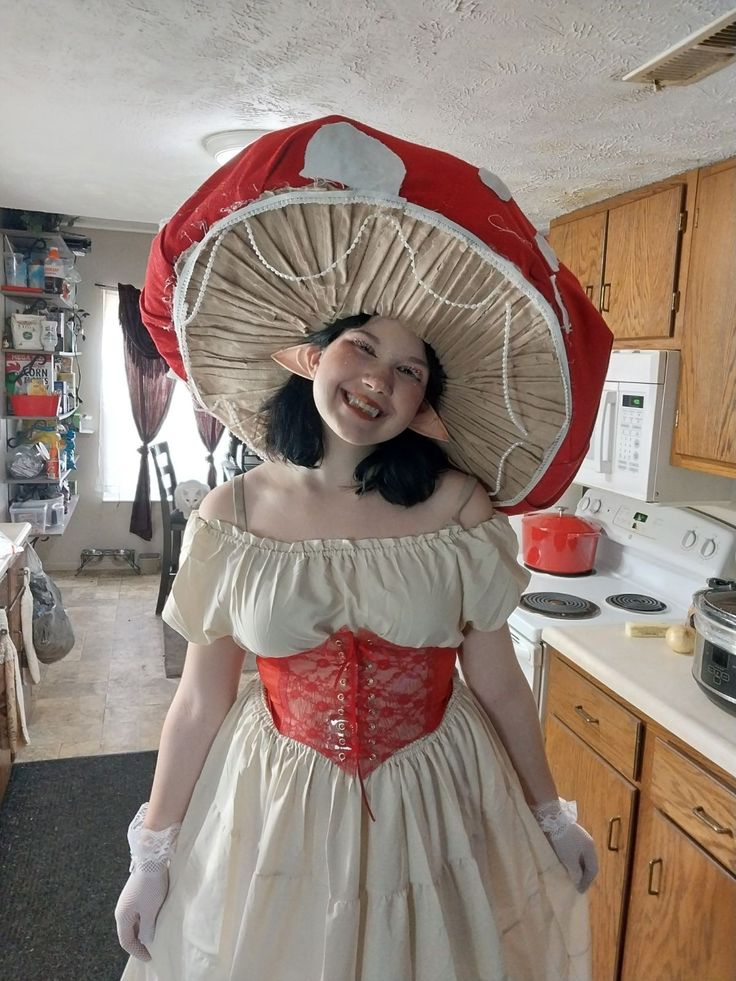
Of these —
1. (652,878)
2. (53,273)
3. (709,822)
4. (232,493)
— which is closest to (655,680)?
(709,822)

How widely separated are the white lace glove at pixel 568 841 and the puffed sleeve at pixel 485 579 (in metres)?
0.31

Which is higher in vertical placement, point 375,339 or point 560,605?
point 375,339

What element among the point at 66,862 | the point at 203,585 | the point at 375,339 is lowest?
the point at 66,862

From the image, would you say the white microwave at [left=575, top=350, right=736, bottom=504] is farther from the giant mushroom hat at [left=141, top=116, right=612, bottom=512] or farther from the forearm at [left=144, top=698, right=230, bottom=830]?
the forearm at [left=144, top=698, right=230, bottom=830]

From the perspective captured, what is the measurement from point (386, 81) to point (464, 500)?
0.91 meters

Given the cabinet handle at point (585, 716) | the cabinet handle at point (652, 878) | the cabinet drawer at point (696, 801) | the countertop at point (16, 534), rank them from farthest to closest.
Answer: the countertop at point (16, 534)
the cabinet handle at point (585, 716)
the cabinet handle at point (652, 878)
the cabinet drawer at point (696, 801)

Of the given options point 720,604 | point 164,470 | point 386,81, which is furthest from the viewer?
point 164,470

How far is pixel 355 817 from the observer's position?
0.95 m

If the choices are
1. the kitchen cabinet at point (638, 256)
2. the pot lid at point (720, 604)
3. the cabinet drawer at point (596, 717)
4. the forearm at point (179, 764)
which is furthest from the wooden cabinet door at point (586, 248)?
the forearm at point (179, 764)

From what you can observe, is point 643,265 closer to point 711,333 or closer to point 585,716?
point 711,333

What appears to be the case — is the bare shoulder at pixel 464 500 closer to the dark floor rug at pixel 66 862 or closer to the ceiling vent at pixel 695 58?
the ceiling vent at pixel 695 58

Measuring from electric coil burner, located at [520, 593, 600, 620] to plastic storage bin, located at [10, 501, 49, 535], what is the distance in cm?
282

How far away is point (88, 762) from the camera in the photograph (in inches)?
108

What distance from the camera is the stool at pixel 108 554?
5.23 m
